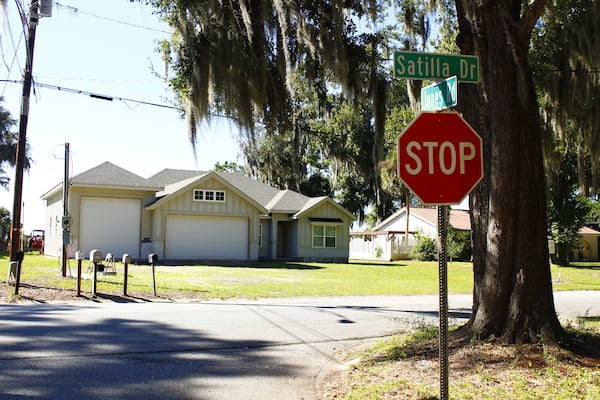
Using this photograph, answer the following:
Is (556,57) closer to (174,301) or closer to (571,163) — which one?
(174,301)

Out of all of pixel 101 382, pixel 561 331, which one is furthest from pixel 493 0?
pixel 101 382

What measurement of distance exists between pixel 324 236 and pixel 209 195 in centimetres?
782

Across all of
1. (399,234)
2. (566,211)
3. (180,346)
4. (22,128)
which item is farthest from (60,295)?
(399,234)

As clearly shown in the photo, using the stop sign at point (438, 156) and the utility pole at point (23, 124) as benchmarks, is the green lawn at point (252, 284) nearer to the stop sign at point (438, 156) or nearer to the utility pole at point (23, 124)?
the utility pole at point (23, 124)

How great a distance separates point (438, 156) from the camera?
4.39 metres

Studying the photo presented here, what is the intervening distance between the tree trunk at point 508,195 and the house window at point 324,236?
84.6 feet

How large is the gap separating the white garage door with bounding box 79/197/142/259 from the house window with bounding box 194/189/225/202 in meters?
2.80

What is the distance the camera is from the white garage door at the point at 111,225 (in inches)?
1048

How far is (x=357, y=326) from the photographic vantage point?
33.1 ft

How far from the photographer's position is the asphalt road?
5.78m

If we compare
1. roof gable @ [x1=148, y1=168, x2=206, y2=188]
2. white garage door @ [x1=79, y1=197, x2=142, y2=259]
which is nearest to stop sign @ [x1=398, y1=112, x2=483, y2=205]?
white garage door @ [x1=79, y1=197, x2=142, y2=259]

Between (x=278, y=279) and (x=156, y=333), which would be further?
(x=278, y=279)

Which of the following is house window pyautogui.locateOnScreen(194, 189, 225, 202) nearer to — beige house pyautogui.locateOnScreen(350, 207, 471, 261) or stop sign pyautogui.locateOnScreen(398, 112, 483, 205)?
beige house pyautogui.locateOnScreen(350, 207, 471, 261)

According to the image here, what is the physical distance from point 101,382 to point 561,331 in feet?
16.5
